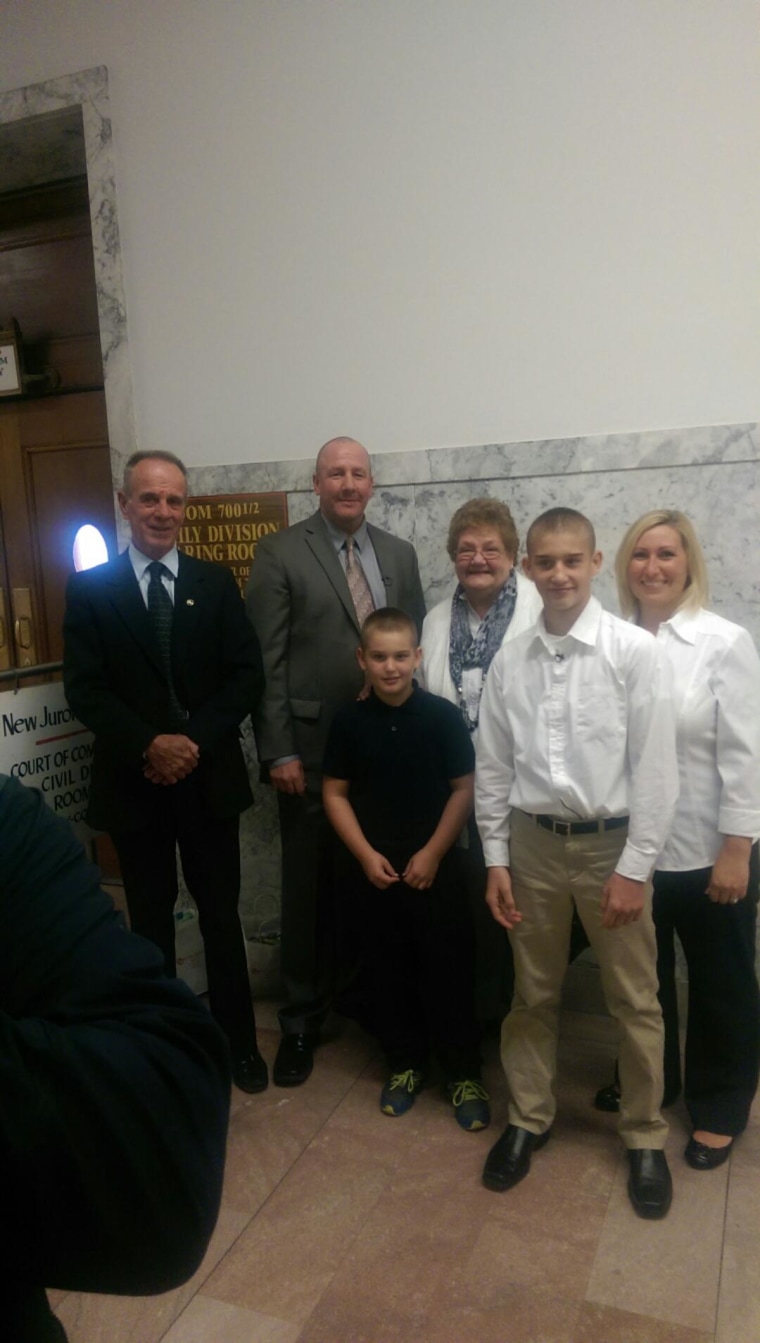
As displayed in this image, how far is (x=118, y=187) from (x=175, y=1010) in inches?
144

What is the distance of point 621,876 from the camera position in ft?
6.78

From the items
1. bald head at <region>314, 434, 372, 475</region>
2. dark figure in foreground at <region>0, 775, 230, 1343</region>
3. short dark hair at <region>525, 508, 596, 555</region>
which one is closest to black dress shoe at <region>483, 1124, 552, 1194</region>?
short dark hair at <region>525, 508, 596, 555</region>

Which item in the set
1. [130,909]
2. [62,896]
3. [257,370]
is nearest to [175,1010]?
[62,896]

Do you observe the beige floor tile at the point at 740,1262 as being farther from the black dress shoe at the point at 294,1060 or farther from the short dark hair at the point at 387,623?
the short dark hair at the point at 387,623

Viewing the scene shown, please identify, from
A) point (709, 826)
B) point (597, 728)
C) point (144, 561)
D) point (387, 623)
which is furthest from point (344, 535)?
point (709, 826)

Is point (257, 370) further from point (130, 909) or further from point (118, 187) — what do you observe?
point (130, 909)

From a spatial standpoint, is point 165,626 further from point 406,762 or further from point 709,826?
point 709,826

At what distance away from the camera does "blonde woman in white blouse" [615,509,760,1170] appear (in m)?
2.17

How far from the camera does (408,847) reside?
2549 mm

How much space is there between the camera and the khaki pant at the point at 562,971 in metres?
2.16

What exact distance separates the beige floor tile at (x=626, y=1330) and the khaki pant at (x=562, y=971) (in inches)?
16.9

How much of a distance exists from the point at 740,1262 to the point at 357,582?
2.00 metres

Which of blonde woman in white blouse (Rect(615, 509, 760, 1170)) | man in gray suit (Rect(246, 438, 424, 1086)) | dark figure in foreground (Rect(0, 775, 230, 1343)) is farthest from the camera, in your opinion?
man in gray suit (Rect(246, 438, 424, 1086))

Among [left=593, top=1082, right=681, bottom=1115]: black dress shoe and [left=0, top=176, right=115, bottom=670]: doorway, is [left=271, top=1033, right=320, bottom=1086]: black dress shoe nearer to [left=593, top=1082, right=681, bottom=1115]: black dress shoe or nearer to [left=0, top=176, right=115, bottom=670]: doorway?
[left=593, top=1082, right=681, bottom=1115]: black dress shoe
